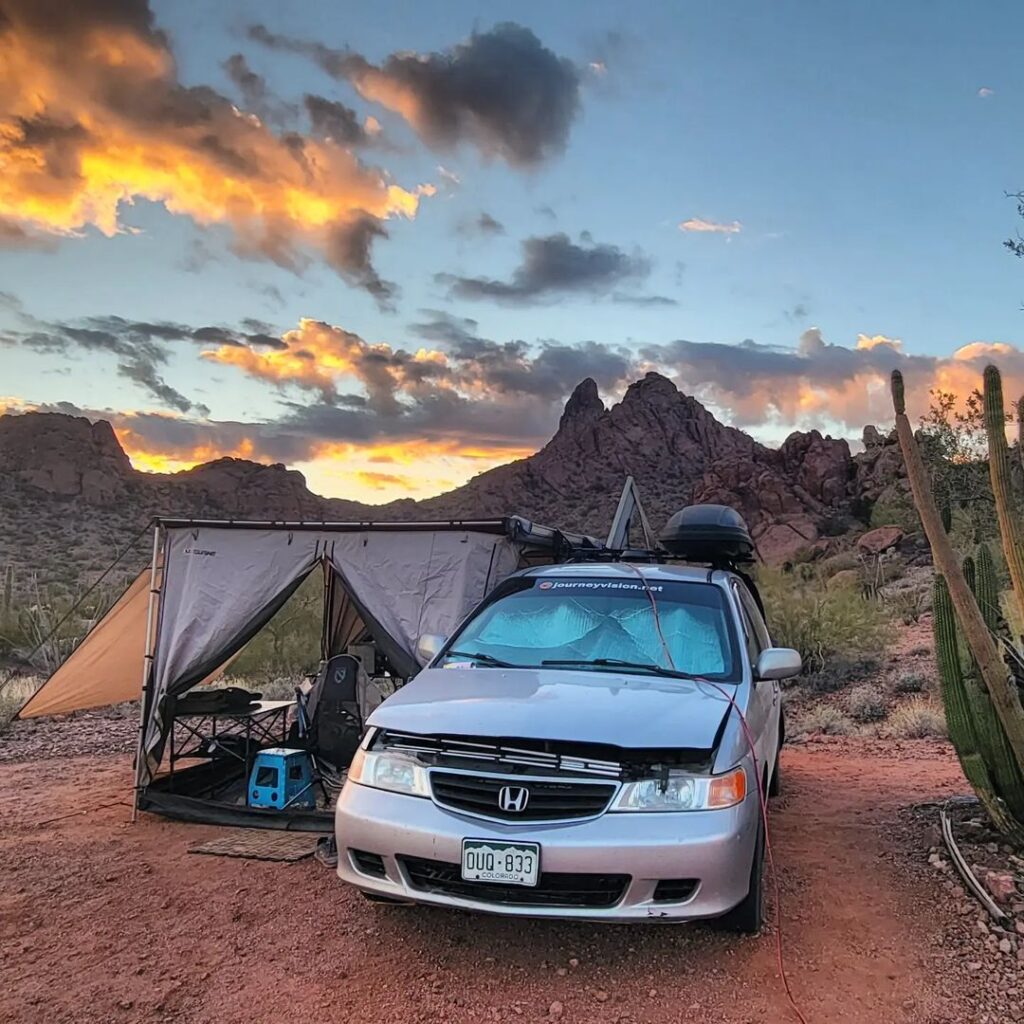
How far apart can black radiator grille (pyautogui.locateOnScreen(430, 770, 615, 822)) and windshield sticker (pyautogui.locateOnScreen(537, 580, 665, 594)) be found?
191 cm

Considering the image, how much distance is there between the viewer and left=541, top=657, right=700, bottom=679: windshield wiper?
15.4 ft

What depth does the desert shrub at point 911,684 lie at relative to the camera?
12.2 metres

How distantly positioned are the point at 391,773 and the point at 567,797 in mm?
855

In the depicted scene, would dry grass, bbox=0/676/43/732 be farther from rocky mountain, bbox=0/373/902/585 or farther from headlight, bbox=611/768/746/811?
rocky mountain, bbox=0/373/902/585

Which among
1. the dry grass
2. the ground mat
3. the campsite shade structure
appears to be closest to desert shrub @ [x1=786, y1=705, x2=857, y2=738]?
the campsite shade structure

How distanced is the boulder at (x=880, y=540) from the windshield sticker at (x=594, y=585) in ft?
82.1

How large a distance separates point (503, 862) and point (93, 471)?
47.9 metres

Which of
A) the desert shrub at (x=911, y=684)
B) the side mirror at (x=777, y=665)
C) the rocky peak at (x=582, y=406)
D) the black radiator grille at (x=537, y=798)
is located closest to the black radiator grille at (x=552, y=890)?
the black radiator grille at (x=537, y=798)

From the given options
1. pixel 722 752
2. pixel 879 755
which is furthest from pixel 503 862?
pixel 879 755

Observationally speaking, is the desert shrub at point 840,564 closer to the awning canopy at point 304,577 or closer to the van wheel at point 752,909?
the awning canopy at point 304,577

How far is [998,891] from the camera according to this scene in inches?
180

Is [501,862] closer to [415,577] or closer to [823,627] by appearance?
[415,577]

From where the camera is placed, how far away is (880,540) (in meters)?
29.2

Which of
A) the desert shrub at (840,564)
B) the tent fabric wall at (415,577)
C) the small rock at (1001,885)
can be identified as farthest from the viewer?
the desert shrub at (840,564)
